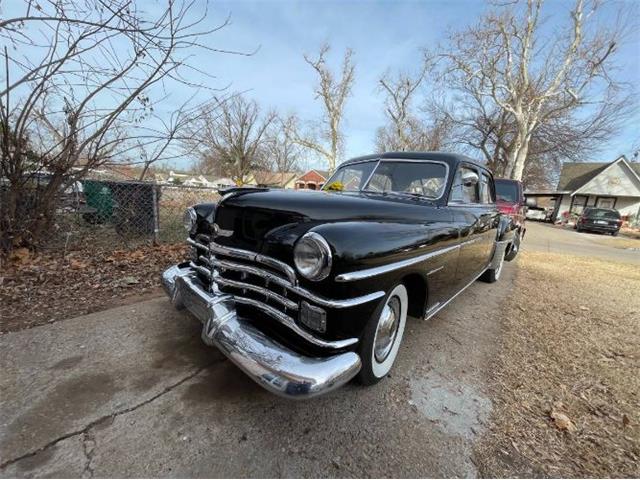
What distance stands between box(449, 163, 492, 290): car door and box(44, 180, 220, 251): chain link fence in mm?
4873

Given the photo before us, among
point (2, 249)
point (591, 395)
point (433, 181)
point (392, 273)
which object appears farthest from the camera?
point (2, 249)

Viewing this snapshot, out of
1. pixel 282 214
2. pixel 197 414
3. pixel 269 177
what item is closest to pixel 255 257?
pixel 282 214

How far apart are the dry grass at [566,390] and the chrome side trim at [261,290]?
137cm

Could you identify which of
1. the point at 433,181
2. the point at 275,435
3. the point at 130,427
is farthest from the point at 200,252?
the point at 433,181

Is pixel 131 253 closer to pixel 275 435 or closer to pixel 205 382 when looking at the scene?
pixel 205 382

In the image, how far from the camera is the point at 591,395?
2.39m

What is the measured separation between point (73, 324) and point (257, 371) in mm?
2339

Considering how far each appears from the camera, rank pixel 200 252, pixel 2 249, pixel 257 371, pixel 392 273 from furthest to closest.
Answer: pixel 2 249 < pixel 200 252 < pixel 392 273 < pixel 257 371

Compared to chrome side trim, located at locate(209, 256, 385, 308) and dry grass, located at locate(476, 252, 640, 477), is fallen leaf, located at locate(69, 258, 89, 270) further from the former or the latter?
dry grass, located at locate(476, 252, 640, 477)

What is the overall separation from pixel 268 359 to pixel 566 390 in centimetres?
238

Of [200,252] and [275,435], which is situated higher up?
[200,252]

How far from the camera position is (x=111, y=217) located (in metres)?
5.55

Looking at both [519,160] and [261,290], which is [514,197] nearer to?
[261,290]

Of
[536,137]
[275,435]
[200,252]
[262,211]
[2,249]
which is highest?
[536,137]
